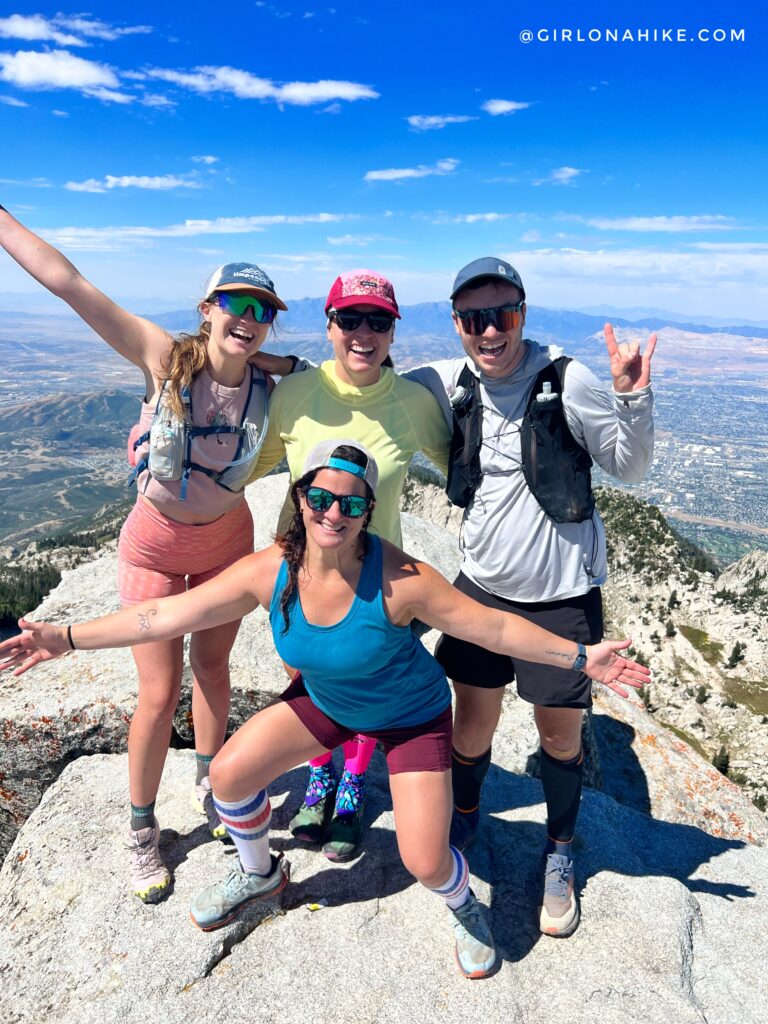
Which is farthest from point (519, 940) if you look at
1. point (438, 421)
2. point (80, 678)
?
point (80, 678)

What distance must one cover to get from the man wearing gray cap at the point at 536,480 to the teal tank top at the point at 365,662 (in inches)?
37.2

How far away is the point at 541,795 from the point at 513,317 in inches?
231

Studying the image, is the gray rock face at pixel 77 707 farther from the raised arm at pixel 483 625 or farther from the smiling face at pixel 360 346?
the smiling face at pixel 360 346

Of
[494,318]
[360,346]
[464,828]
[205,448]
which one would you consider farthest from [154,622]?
[464,828]

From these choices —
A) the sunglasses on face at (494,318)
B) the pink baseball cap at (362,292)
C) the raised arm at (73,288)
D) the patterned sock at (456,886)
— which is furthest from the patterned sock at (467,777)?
the raised arm at (73,288)

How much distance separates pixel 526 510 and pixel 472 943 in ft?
12.1

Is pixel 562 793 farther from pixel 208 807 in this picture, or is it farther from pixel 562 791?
pixel 208 807

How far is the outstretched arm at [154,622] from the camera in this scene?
491 cm

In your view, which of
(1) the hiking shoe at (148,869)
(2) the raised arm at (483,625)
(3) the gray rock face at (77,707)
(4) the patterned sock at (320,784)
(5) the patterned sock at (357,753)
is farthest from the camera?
(3) the gray rock face at (77,707)

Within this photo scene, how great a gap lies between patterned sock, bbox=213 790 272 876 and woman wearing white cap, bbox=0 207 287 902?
3.47 feet

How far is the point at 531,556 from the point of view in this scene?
5.21 meters

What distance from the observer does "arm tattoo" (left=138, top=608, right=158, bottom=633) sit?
5043 millimetres

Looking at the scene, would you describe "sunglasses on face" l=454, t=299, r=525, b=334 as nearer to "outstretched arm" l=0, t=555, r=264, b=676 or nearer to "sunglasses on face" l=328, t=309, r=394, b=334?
"sunglasses on face" l=328, t=309, r=394, b=334

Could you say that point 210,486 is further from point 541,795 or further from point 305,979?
point 541,795
